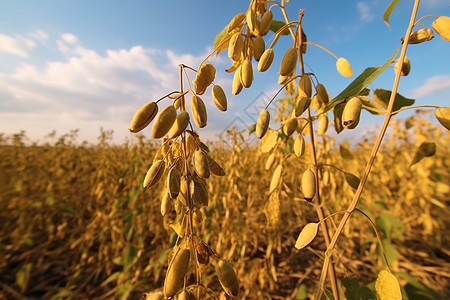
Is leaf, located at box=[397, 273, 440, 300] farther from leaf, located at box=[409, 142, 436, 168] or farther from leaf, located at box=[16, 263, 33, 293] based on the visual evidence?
leaf, located at box=[16, 263, 33, 293]

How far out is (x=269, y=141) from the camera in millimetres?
479

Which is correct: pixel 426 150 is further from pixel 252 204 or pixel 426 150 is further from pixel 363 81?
pixel 252 204

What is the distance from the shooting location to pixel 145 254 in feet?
5.99

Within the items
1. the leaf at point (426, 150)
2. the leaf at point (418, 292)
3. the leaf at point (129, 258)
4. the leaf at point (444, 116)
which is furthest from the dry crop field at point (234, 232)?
the leaf at point (444, 116)

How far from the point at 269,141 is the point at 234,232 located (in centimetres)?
108

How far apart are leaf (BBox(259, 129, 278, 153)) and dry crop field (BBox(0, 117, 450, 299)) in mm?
654

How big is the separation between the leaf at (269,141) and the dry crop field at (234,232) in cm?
65

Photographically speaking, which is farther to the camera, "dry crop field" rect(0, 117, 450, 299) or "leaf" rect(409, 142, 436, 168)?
"dry crop field" rect(0, 117, 450, 299)

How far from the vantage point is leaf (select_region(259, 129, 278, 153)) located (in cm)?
47

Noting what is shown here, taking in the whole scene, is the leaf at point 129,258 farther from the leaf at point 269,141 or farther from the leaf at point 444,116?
the leaf at point 444,116

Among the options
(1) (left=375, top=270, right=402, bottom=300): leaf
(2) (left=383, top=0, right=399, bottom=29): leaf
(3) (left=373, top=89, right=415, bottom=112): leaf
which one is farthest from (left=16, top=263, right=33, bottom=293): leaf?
(2) (left=383, top=0, right=399, bottom=29): leaf

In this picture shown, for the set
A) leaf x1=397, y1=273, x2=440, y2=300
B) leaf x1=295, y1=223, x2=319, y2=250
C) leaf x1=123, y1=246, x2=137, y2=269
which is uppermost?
leaf x1=295, y1=223, x2=319, y2=250

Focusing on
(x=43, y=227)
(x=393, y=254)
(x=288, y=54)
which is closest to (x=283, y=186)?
(x=288, y=54)

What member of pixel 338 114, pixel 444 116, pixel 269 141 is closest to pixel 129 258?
pixel 269 141
